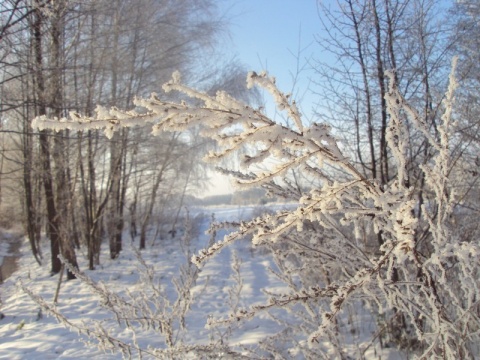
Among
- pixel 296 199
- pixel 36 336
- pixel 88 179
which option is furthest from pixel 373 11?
pixel 88 179

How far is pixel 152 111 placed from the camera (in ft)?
2.85

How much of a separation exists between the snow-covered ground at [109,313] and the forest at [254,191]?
0.19 feet

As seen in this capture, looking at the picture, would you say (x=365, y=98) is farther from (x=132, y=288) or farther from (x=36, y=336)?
(x=132, y=288)

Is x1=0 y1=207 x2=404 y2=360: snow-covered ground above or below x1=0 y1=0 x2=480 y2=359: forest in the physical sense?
below

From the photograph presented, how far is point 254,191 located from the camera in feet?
24.4

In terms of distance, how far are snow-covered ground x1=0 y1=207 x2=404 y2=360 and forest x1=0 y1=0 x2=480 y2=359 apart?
0.06 meters

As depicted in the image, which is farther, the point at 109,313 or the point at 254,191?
the point at 254,191

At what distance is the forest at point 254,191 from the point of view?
91 cm

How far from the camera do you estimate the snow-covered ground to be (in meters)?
4.59

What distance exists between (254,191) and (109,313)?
10.8 feet

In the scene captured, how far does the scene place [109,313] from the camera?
20.9 feet

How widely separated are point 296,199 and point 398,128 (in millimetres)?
529

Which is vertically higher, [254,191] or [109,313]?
[254,191]

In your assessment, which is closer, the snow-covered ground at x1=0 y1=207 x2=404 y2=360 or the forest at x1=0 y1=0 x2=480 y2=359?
the forest at x1=0 y1=0 x2=480 y2=359
